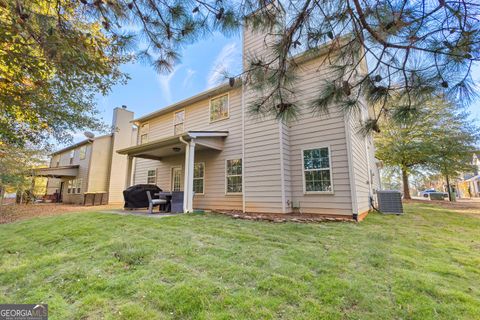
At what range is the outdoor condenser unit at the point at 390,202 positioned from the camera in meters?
7.89

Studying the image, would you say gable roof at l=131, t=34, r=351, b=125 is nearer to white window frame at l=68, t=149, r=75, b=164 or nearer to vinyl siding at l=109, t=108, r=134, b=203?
vinyl siding at l=109, t=108, r=134, b=203

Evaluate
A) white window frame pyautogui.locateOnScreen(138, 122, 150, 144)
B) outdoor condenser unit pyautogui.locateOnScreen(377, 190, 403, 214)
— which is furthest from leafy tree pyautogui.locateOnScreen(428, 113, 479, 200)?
Result: white window frame pyautogui.locateOnScreen(138, 122, 150, 144)

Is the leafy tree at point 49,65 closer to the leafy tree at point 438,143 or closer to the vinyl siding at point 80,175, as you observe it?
the vinyl siding at point 80,175

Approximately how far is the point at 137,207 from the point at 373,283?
887 cm

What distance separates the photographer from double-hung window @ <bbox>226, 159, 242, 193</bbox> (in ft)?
27.0

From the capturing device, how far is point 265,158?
24.6 feet

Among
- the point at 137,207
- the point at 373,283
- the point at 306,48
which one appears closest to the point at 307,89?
the point at 306,48

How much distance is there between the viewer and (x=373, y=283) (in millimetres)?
2436

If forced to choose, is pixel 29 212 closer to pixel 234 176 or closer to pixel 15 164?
pixel 15 164

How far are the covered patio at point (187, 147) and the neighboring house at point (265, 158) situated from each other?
34 millimetres

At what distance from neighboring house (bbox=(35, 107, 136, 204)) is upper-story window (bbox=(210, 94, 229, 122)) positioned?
949cm

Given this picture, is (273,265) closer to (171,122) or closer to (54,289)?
(54,289)

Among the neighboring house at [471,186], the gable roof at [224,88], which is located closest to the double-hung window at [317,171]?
the gable roof at [224,88]

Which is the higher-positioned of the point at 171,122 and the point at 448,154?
the point at 171,122
